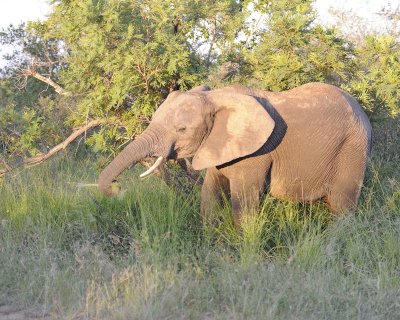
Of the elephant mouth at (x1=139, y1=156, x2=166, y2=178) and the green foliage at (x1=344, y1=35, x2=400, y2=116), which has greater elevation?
the elephant mouth at (x1=139, y1=156, x2=166, y2=178)

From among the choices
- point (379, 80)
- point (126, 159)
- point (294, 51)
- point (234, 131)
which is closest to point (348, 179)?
point (234, 131)

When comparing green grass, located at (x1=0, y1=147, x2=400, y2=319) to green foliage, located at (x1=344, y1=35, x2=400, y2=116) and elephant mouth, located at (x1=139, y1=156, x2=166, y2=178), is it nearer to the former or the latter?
elephant mouth, located at (x1=139, y1=156, x2=166, y2=178)

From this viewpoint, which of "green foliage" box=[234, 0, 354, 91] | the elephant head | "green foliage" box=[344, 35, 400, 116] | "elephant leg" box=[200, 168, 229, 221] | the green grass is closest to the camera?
the green grass

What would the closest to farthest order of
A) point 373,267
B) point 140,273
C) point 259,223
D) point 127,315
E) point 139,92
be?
point 127,315, point 140,273, point 373,267, point 259,223, point 139,92

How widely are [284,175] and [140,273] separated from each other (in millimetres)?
2272

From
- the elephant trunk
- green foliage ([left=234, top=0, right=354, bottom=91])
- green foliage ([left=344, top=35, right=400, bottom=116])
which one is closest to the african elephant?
the elephant trunk

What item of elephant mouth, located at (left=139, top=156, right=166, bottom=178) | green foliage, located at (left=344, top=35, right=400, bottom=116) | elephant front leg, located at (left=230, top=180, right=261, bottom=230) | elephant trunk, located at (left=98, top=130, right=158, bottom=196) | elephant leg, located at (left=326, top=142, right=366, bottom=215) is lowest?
elephant leg, located at (left=326, top=142, right=366, bottom=215)

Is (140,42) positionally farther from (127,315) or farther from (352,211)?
(127,315)

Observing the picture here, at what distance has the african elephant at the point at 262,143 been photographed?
5836 millimetres

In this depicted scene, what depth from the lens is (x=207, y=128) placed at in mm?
6047

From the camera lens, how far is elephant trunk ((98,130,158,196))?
18.0 ft

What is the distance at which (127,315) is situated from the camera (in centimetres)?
396

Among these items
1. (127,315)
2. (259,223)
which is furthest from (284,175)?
(127,315)

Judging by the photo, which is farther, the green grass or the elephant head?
the elephant head
